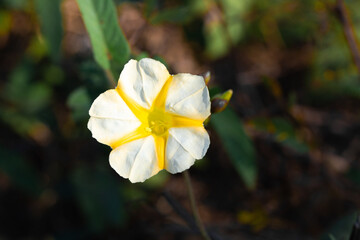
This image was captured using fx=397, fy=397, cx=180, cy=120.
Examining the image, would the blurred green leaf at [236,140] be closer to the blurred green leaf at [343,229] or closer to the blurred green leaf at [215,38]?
the blurred green leaf at [343,229]

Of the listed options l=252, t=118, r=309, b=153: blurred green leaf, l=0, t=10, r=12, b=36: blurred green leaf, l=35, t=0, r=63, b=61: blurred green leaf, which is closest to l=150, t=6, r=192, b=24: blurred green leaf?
l=35, t=0, r=63, b=61: blurred green leaf

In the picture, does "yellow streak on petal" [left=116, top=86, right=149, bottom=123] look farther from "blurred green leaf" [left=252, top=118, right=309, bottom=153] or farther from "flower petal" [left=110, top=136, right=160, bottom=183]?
"blurred green leaf" [left=252, top=118, right=309, bottom=153]

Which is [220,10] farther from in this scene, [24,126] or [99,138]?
[99,138]

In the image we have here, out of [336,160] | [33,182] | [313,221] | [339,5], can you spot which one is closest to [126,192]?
[33,182]

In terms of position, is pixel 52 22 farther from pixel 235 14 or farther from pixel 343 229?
pixel 343 229

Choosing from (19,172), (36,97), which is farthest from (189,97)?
(36,97)

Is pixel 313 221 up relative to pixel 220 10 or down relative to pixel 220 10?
down

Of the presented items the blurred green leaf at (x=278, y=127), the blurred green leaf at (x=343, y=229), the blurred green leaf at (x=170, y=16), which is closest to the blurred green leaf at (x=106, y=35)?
the blurred green leaf at (x=170, y=16)
